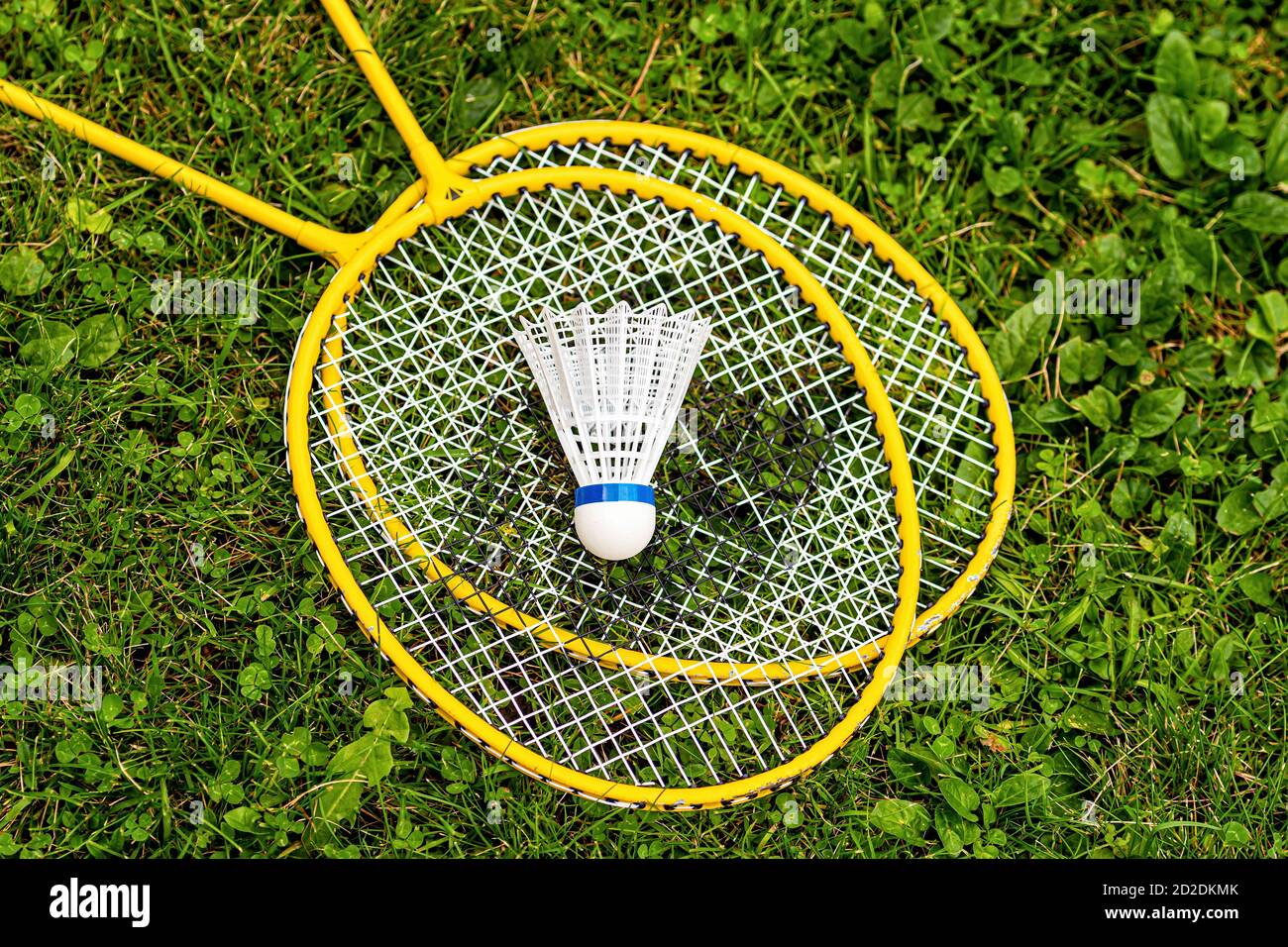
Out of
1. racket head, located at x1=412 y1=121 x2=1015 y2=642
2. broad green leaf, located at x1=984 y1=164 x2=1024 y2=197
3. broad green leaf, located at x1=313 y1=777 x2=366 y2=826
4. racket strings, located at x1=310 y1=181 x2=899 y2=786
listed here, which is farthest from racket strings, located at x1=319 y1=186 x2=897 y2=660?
broad green leaf, located at x1=984 y1=164 x2=1024 y2=197

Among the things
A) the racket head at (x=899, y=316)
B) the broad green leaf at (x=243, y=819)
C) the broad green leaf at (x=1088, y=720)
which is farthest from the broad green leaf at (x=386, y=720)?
the broad green leaf at (x=1088, y=720)

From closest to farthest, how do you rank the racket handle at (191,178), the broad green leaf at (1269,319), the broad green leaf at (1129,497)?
the racket handle at (191,178) → the broad green leaf at (1129,497) → the broad green leaf at (1269,319)

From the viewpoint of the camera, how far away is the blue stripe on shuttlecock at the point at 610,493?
2.00 metres

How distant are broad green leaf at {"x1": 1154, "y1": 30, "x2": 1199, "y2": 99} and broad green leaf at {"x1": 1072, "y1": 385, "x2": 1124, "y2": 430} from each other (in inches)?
30.5

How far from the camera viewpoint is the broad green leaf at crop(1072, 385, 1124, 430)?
2482 mm

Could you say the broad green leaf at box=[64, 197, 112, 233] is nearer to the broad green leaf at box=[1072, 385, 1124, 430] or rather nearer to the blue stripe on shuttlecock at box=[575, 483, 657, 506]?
the blue stripe on shuttlecock at box=[575, 483, 657, 506]

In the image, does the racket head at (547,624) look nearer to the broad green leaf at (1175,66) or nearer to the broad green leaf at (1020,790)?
the broad green leaf at (1020,790)

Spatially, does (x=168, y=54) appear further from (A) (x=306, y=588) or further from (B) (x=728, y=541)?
(B) (x=728, y=541)

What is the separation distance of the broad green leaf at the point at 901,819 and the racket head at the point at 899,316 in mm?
345

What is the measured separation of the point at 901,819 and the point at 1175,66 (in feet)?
6.06

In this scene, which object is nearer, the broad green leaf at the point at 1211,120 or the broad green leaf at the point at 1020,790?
the broad green leaf at the point at 1020,790

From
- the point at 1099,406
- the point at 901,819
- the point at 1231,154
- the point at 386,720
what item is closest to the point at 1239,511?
the point at 1099,406
